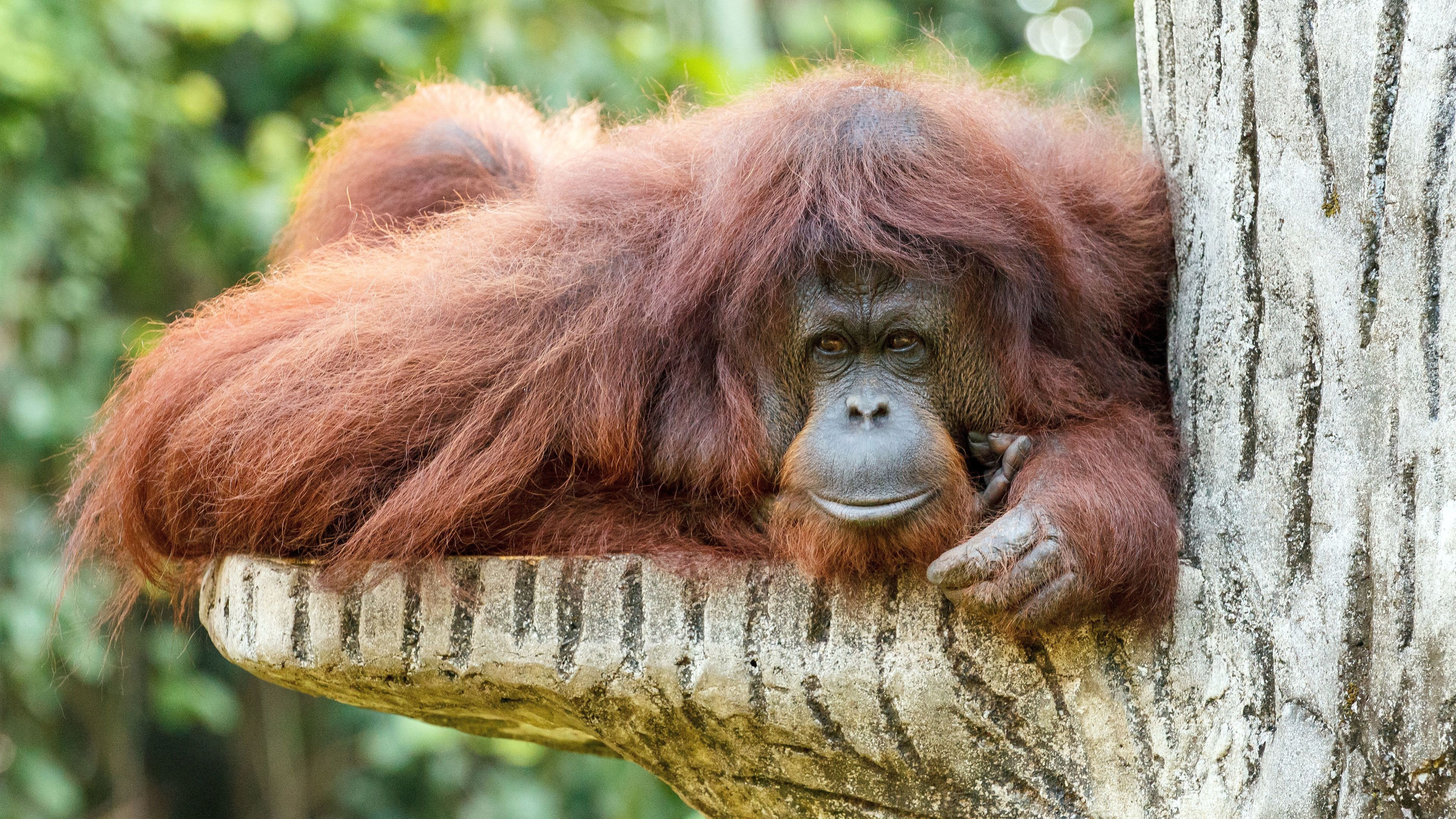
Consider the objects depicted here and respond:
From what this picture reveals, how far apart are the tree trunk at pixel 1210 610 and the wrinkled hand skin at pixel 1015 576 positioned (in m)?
0.06

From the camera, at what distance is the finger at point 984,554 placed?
1212 mm

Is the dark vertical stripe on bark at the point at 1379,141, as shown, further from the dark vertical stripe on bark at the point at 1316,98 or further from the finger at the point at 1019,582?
the finger at the point at 1019,582

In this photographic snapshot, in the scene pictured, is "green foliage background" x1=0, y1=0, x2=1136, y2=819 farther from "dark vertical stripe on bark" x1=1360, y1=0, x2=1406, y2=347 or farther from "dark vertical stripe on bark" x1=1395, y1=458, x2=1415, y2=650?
"dark vertical stripe on bark" x1=1395, y1=458, x2=1415, y2=650

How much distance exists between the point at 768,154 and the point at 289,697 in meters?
3.76

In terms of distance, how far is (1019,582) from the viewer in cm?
120

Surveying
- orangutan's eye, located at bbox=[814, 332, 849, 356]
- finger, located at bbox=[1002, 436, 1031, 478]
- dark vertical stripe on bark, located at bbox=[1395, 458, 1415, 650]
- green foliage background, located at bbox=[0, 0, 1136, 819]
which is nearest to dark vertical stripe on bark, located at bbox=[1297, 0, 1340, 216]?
dark vertical stripe on bark, located at bbox=[1395, 458, 1415, 650]

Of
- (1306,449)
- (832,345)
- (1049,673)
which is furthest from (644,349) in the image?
(1306,449)

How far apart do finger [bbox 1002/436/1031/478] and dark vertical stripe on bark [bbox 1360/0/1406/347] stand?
0.36 m

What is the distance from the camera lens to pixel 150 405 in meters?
1.61

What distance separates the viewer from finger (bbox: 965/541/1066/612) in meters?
1.20

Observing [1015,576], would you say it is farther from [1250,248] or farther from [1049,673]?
[1250,248]

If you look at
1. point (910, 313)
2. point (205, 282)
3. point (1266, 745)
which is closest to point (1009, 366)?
point (910, 313)

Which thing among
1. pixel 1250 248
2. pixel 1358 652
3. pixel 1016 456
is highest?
pixel 1250 248

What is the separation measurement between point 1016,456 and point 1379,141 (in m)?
0.47
